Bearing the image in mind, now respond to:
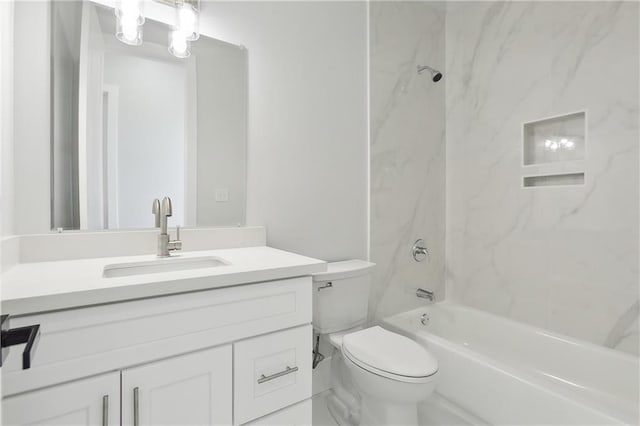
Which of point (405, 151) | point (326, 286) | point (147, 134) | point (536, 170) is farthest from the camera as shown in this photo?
point (405, 151)

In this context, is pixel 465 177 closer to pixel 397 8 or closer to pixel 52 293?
pixel 397 8

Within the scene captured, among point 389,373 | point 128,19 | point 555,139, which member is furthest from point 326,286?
point 555,139

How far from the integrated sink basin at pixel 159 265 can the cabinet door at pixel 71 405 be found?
1.34 feet

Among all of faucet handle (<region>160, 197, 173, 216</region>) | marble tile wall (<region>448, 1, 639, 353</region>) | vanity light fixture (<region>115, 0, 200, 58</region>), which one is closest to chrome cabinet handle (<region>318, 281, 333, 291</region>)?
marble tile wall (<region>448, 1, 639, 353</region>)

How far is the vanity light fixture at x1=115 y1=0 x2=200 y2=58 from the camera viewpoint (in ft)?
4.16

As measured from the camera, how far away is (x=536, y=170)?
1.88 metres

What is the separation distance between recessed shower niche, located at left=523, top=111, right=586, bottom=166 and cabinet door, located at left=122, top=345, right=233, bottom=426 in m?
1.99

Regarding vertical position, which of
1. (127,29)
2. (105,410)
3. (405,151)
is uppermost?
(127,29)

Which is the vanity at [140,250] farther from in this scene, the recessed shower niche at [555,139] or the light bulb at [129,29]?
the recessed shower niche at [555,139]

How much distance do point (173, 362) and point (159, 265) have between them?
45 centimetres

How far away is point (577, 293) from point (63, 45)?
2.64m

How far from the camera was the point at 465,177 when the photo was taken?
227 cm

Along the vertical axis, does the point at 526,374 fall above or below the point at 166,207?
below

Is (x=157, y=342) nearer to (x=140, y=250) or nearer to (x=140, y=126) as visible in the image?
(x=140, y=250)
